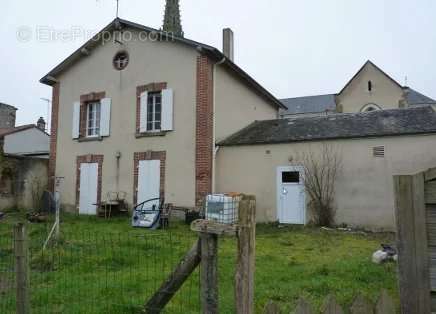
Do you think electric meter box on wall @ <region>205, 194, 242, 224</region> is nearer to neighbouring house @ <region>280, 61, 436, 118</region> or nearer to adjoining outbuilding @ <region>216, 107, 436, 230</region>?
adjoining outbuilding @ <region>216, 107, 436, 230</region>

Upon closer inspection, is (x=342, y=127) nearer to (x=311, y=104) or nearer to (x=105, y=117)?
(x=105, y=117)

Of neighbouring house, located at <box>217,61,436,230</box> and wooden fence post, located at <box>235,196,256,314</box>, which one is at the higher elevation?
neighbouring house, located at <box>217,61,436,230</box>

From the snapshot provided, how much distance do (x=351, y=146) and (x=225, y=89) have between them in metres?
5.01

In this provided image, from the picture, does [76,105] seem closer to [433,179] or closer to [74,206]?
[74,206]

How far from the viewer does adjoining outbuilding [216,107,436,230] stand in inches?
441

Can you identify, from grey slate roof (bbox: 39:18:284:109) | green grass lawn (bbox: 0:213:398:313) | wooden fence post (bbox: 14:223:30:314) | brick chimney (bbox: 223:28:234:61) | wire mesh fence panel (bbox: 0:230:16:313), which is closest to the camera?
wooden fence post (bbox: 14:223:30:314)

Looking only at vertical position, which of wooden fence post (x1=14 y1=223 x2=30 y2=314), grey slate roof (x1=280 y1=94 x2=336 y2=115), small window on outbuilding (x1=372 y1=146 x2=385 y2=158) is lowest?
wooden fence post (x1=14 y1=223 x2=30 y2=314)

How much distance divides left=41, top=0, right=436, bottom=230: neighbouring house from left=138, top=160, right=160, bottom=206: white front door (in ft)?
0.12

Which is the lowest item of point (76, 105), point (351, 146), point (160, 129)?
point (351, 146)

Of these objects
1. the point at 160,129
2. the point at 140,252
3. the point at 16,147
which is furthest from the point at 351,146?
the point at 16,147

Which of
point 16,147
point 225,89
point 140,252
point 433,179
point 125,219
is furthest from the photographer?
point 16,147

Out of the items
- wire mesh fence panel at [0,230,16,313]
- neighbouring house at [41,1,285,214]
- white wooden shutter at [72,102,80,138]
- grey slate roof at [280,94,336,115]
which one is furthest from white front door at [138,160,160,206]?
grey slate roof at [280,94,336,115]

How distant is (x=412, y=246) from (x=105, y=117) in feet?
46.7

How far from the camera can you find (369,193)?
37.7ft
